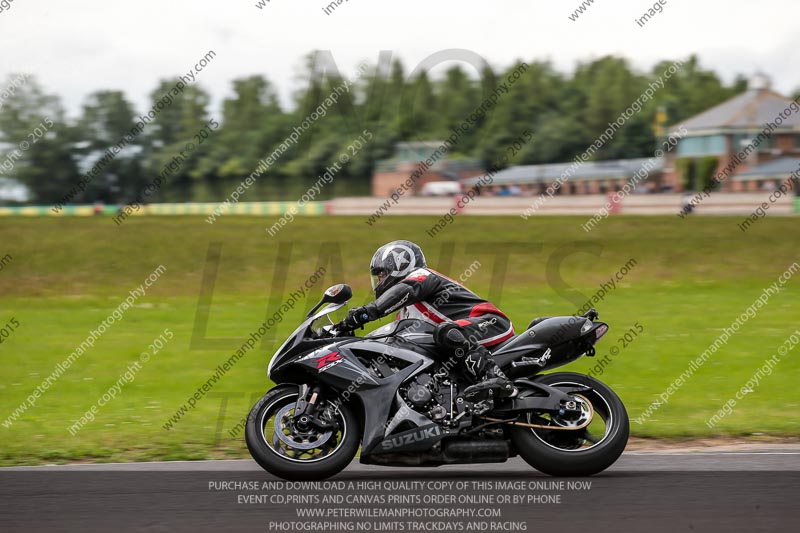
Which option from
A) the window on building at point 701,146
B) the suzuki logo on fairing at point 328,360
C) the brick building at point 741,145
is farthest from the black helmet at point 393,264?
the window on building at point 701,146

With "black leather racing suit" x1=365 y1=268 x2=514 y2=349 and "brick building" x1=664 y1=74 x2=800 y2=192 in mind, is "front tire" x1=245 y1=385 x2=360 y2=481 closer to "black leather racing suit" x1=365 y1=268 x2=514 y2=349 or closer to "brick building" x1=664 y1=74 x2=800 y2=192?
"black leather racing suit" x1=365 y1=268 x2=514 y2=349

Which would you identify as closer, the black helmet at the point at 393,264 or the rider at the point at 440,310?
the rider at the point at 440,310

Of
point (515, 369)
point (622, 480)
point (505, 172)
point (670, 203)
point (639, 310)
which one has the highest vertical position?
point (505, 172)

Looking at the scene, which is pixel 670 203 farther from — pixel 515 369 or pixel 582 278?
pixel 515 369

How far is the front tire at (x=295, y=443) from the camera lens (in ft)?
→ 23.8

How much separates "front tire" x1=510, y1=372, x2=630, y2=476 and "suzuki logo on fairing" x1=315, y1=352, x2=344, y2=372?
1.41 metres

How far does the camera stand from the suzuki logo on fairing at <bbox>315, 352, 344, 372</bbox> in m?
7.43

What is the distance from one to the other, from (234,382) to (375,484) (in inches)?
267

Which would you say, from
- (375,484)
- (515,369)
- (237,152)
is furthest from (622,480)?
(237,152)

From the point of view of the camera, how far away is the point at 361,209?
41969 mm

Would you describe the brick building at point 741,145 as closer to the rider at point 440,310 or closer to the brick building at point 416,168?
the brick building at point 416,168

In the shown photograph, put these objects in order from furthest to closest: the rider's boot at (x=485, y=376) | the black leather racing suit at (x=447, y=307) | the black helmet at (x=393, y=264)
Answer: the black helmet at (x=393, y=264), the black leather racing suit at (x=447, y=307), the rider's boot at (x=485, y=376)

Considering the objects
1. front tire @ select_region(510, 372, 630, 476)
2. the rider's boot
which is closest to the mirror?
the rider's boot

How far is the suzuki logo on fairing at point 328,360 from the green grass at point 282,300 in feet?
7.44
